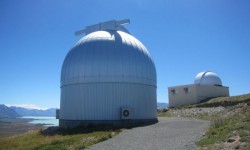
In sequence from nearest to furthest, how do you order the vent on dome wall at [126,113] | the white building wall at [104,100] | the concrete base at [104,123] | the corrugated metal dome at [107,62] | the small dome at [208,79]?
the concrete base at [104,123], the vent on dome wall at [126,113], the white building wall at [104,100], the corrugated metal dome at [107,62], the small dome at [208,79]

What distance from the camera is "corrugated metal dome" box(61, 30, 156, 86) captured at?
84.0ft

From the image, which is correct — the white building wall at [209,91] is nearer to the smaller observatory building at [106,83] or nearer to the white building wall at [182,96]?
the white building wall at [182,96]

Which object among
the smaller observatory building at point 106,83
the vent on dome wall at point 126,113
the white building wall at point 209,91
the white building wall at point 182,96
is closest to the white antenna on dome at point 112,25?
the smaller observatory building at point 106,83

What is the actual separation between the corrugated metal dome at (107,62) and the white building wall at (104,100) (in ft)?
2.24

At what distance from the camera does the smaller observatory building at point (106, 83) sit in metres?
25.4

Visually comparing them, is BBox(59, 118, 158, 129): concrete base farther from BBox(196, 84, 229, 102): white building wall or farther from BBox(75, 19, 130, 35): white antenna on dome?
BBox(196, 84, 229, 102): white building wall

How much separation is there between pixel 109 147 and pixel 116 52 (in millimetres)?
14171

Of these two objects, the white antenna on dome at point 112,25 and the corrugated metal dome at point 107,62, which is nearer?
the corrugated metal dome at point 107,62

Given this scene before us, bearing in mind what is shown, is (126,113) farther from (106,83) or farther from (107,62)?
(107,62)

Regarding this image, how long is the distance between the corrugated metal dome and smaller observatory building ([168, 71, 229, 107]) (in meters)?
22.5

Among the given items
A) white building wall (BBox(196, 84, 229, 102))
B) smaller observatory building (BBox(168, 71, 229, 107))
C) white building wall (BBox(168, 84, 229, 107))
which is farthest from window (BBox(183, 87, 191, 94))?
white building wall (BBox(196, 84, 229, 102))

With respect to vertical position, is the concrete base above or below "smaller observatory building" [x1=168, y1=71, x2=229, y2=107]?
below

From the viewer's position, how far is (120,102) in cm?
2573

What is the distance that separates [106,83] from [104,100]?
65.1 inches
